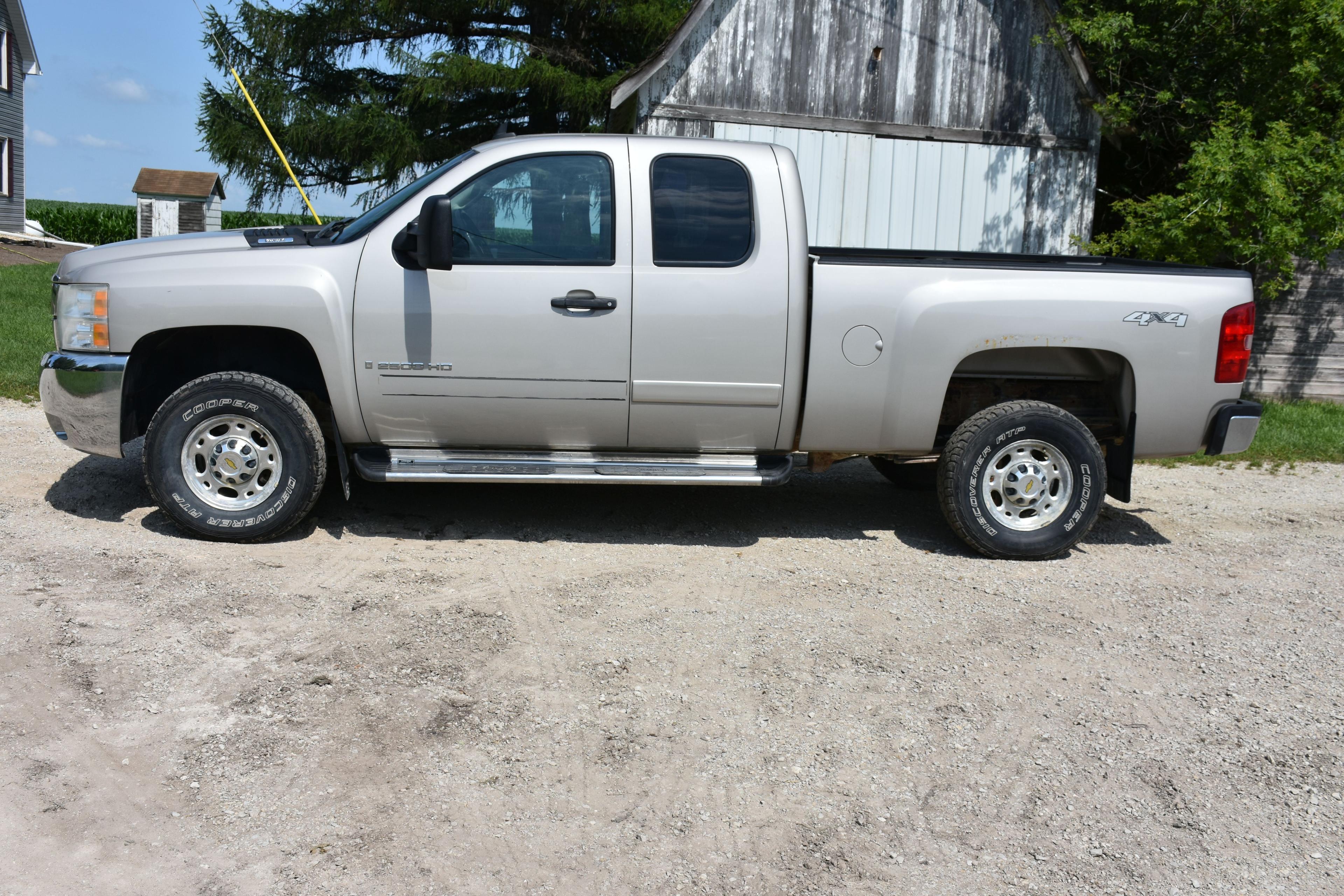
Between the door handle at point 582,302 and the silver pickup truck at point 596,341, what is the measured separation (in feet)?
0.04

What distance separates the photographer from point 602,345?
5695 millimetres

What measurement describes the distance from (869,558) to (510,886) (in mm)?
3522

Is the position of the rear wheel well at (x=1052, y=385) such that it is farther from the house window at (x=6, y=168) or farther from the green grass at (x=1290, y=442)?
the house window at (x=6, y=168)

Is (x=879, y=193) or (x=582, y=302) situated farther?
(x=879, y=193)

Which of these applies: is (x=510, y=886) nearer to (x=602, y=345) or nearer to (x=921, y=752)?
(x=921, y=752)

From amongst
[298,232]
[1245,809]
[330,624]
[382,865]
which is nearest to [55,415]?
[298,232]

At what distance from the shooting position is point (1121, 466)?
6180 mm

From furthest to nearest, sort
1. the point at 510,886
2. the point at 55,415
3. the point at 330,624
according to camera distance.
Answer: the point at 55,415, the point at 330,624, the point at 510,886

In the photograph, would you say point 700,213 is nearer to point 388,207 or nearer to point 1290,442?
point 388,207

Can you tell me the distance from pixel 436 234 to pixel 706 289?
4.49ft

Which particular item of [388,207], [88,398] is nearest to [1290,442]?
[388,207]

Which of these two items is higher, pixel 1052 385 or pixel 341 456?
pixel 1052 385

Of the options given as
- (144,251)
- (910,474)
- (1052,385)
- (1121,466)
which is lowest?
(910,474)

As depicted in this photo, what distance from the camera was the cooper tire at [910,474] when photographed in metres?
7.67
